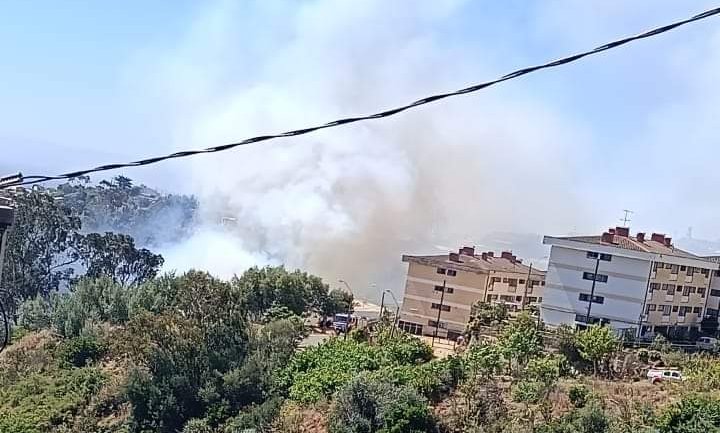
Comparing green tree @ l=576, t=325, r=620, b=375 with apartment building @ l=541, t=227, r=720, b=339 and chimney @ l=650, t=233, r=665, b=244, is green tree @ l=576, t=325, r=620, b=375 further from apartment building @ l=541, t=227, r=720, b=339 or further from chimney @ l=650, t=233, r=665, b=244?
chimney @ l=650, t=233, r=665, b=244

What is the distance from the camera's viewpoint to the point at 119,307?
23.3m

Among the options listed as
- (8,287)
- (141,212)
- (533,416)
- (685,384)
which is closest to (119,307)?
(8,287)

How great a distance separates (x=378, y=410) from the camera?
13.6 meters

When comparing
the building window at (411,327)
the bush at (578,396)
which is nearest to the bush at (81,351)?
the building window at (411,327)

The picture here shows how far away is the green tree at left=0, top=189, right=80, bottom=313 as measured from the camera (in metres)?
32.2

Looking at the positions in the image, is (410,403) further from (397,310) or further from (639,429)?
(397,310)

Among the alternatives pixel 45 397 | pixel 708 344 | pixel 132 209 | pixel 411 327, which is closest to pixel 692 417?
pixel 708 344

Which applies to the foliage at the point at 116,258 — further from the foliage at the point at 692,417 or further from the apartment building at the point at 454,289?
the foliage at the point at 692,417

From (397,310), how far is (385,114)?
2209 cm

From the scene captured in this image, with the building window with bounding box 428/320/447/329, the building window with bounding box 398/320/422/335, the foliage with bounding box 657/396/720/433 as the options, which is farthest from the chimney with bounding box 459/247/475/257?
the foliage with bounding box 657/396/720/433

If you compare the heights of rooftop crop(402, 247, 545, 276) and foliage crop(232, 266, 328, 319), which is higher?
rooftop crop(402, 247, 545, 276)

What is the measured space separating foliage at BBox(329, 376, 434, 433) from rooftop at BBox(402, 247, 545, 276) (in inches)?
456

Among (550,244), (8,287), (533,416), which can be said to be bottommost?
(8,287)

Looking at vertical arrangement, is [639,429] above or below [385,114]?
below
